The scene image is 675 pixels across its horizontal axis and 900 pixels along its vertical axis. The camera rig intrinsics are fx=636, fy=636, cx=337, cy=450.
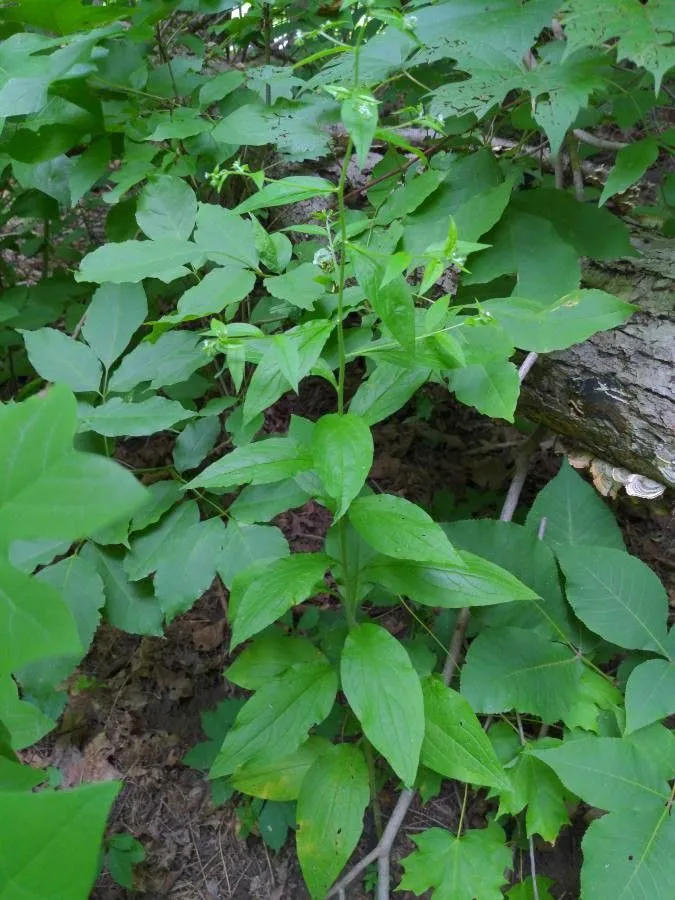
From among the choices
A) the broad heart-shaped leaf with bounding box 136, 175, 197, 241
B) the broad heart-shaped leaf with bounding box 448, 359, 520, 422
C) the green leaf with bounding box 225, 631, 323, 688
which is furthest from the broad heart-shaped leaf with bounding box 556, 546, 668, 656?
→ the broad heart-shaped leaf with bounding box 136, 175, 197, 241

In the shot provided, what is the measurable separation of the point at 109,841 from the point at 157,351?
164 cm

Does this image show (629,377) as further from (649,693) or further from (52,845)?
(52,845)

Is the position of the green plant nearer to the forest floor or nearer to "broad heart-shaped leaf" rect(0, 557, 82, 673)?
the forest floor

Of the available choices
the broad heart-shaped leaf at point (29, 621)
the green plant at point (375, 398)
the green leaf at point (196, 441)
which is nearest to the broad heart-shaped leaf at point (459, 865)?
the green plant at point (375, 398)

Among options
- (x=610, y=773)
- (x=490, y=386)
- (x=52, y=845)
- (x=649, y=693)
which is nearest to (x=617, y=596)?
(x=649, y=693)

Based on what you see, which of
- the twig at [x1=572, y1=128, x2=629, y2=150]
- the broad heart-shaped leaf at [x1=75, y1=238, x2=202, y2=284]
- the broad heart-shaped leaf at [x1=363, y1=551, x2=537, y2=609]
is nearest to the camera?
the broad heart-shaped leaf at [x1=363, y1=551, x2=537, y2=609]

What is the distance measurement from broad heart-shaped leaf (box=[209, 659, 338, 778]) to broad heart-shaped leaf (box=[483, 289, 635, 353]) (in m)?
0.89

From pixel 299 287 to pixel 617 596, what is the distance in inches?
45.0

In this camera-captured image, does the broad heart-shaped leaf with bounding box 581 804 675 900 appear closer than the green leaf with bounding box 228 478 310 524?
Yes

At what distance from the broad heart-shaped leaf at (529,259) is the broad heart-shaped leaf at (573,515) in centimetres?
63

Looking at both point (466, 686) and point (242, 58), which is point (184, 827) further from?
point (242, 58)

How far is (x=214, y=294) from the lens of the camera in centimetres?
144

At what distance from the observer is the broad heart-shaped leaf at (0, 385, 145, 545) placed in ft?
1.97

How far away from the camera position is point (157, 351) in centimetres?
172
